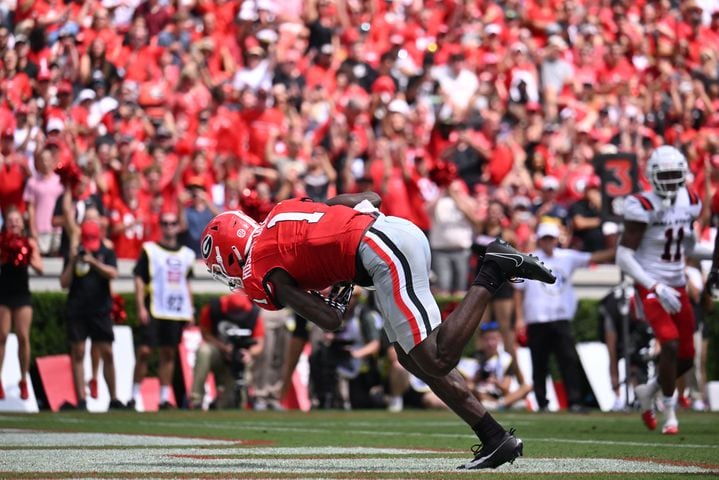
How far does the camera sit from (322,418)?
45.3ft

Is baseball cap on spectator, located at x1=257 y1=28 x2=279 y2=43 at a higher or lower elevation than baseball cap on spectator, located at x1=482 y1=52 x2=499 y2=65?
higher

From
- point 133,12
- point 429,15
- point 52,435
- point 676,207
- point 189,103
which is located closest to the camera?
point 52,435

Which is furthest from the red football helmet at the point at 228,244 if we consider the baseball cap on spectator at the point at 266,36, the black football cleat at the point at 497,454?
the baseball cap on spectator at the point at 266,36

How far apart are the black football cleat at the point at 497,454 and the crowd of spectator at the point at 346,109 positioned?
8.58 m

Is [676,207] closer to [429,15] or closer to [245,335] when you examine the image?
[245,335]

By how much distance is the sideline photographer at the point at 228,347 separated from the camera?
16.1 m

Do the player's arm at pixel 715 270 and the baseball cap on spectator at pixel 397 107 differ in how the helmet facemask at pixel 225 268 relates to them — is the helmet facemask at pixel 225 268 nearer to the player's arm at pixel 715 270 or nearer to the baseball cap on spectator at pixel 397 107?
the player's arm at pixel 715 270

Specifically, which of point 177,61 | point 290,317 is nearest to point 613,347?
point 290,317

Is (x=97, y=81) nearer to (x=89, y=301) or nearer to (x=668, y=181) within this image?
(x=89, y=301)

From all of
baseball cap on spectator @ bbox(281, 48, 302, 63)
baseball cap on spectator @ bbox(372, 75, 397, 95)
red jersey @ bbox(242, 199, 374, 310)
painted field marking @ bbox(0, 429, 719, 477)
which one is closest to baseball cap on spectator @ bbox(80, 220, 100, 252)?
painted field marking @ bbox(0, 429, 719, 477)

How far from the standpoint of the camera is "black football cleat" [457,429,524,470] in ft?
24.0

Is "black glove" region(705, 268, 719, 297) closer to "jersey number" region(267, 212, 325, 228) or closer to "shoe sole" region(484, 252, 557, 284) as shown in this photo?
"shoe sole" region(484, 252, 557, 284)

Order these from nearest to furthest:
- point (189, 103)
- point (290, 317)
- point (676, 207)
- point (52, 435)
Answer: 1. point (52, 435)
2. point (676, 207)
3. point (290, 317)
4. point (189, 103)

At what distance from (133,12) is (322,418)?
10.2 m
